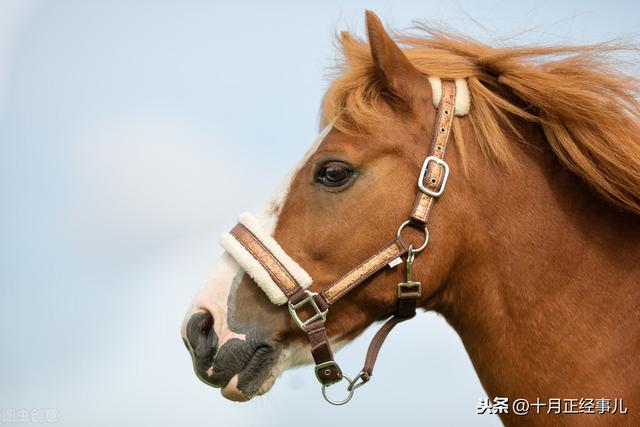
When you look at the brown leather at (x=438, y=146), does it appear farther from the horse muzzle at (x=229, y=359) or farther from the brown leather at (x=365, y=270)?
the horse muzzle at (x=229, y=359)

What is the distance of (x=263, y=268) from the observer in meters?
3.34

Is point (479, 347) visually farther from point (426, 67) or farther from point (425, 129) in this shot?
point (426, 67)

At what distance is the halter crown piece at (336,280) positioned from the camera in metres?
3.30

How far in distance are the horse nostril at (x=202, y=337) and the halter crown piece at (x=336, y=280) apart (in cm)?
32

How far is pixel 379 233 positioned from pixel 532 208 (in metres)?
0.78

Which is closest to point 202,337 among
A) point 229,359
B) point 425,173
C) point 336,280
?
point 229,359

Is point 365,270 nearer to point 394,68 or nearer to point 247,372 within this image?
point 247,372

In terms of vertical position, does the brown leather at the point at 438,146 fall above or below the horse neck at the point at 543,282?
above

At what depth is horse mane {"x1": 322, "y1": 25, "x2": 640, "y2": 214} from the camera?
3.31m

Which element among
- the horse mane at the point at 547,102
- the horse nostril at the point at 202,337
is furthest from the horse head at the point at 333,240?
the horse mane at the point at 547,102

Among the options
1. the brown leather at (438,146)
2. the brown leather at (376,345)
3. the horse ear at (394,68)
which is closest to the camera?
the brown leather at (438,146)

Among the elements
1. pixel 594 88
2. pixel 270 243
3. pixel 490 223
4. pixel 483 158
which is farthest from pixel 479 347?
pixel 594 88

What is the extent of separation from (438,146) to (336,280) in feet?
2.76

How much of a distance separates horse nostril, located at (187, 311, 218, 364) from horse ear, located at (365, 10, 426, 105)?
150cm
